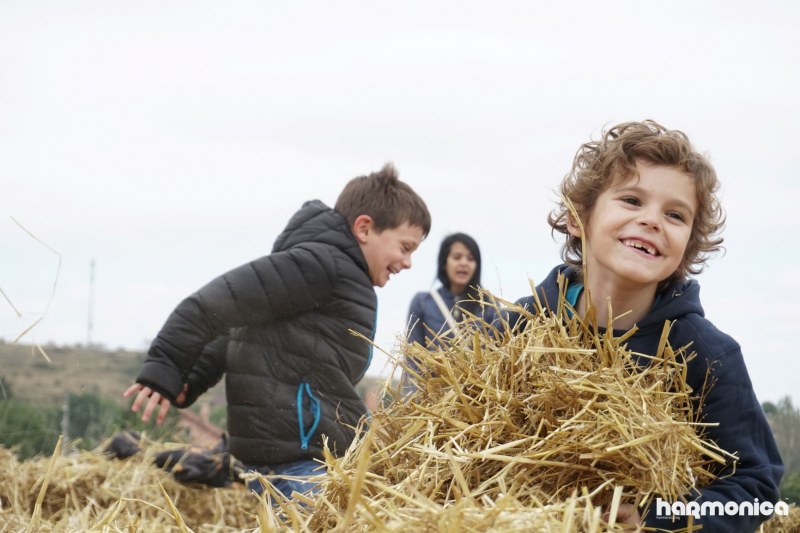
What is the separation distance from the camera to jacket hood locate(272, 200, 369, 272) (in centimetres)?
441

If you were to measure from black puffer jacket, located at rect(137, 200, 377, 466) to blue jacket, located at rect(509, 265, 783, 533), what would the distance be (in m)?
1.86

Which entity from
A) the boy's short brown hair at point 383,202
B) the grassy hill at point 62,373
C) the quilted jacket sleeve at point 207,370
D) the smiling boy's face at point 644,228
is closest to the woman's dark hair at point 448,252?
the boy's short brown hair at point 383,202

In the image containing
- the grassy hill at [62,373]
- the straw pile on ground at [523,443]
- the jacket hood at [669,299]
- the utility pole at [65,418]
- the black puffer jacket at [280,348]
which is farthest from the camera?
the grassy hill at [62,373]

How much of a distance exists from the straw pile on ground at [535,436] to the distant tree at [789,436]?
2.27 m

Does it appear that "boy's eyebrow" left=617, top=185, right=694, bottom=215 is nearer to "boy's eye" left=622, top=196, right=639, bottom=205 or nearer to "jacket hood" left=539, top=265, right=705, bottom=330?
"boy's eye" left=622, top=196, right=639, bottom=205

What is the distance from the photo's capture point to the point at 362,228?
4.52 meters

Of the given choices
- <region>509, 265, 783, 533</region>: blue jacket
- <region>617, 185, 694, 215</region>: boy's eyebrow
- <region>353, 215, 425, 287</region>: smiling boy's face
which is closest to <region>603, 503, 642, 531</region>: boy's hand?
<region>509, 265, 783, 533</region>: blue jacket

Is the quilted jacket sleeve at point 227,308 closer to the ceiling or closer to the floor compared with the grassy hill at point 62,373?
closer to the ceiling

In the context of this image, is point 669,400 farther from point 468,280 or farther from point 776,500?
point 468,280

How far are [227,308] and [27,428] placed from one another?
9.74ft

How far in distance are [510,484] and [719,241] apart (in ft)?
4.43

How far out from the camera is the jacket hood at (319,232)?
441 centimetres

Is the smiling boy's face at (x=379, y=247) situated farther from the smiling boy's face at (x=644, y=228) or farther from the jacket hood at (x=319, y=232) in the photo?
the smiling boy's face at (x=644, y=228)

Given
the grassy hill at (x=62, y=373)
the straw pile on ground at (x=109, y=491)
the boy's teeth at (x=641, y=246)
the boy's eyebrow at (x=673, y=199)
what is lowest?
the straw pile on ground at (x=109, y=491)
